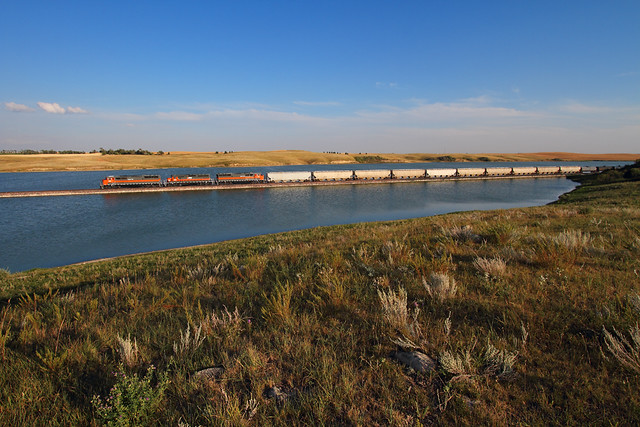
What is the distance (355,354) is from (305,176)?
2487 inches

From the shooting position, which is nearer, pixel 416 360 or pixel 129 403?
pixel 129 403

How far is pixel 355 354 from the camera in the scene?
3.19 m

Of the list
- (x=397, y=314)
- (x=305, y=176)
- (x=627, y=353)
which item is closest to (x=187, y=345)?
(x=397, y=314)

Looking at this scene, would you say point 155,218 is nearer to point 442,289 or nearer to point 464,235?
point 464,235

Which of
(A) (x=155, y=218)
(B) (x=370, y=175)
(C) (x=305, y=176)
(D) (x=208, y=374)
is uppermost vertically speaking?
(B) (x=370, y=175)

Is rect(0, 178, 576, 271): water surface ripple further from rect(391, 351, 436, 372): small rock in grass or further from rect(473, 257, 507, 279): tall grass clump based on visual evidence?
rect(391, 351, 436, 372): small rock in grass

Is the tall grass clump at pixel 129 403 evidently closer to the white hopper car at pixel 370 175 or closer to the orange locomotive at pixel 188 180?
the orange locomotive at pixel 188 180

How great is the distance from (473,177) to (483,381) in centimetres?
8558

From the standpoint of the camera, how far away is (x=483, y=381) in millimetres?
2701

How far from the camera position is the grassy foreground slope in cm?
244

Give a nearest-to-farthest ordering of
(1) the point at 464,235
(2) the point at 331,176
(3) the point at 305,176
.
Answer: (1) the point at 464,235 < (3) the point at 305,176 < (2) the point at 331,176

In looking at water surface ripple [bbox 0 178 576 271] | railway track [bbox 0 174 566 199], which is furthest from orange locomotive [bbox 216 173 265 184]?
water surface ripple [bbox 0 178 576 271]

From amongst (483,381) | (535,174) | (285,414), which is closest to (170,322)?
(285,414)

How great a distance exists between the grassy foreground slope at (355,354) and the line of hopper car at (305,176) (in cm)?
5714
